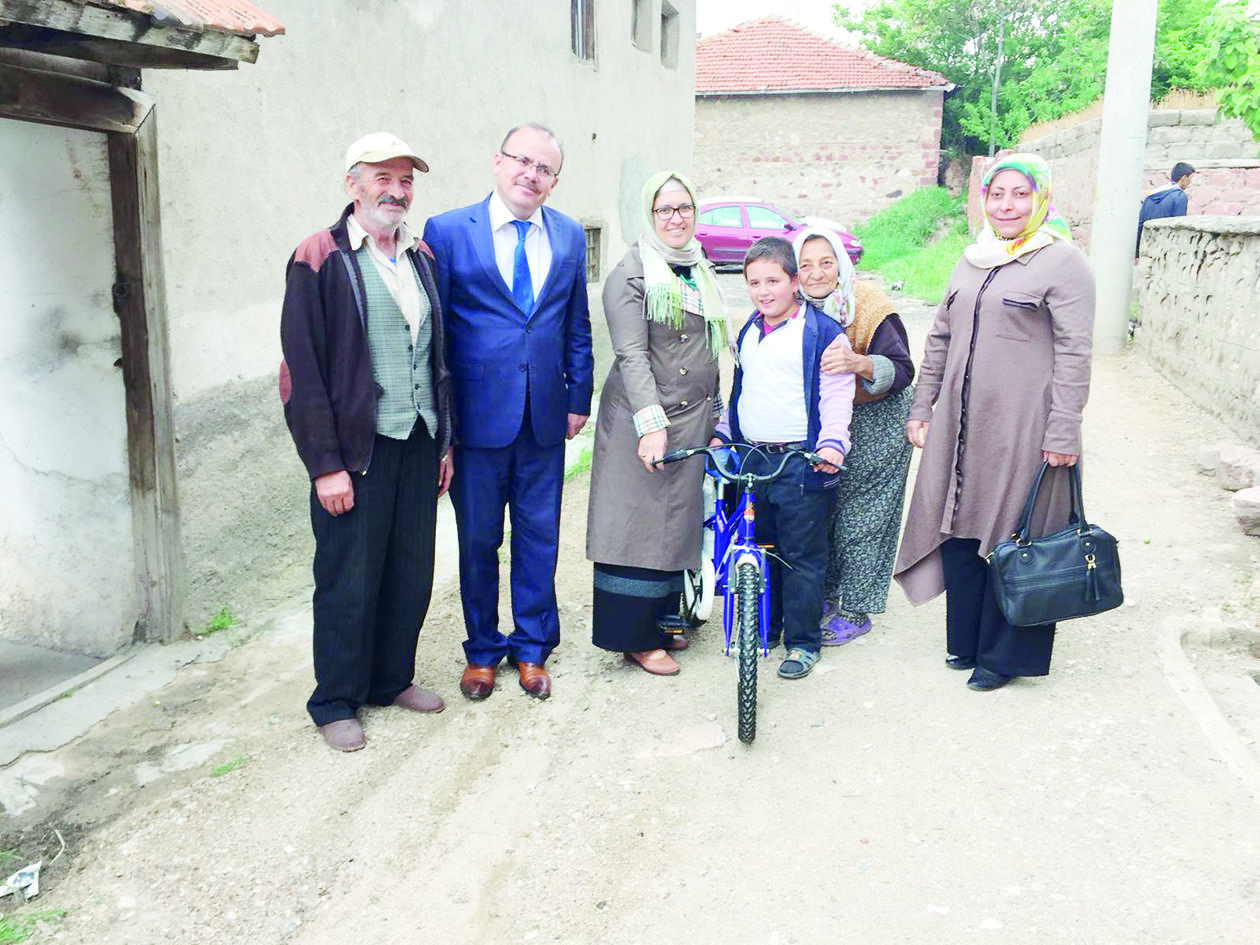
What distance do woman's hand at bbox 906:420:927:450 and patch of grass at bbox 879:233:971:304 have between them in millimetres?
12369

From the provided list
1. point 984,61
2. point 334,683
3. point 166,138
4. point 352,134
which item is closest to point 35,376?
point 166,138

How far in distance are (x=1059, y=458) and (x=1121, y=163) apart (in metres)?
8.65

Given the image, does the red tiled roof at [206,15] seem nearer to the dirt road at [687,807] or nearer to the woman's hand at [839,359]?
the woman's hand at [839,359]

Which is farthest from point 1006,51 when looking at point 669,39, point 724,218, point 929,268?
point 669,39

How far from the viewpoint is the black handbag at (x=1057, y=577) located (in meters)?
3.61

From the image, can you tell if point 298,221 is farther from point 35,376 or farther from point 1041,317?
point 1041,317

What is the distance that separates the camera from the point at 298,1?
4.96 m

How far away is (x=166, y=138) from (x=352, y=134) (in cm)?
146

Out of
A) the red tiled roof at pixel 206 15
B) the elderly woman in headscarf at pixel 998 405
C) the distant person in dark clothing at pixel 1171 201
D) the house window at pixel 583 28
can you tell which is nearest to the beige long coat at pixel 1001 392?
the elderly woman in headscarf at pixel 998 405

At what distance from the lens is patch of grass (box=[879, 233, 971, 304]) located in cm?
1672

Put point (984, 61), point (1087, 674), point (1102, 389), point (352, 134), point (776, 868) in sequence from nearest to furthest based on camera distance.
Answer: point (776, 868), point (1087, 674), point (352, 134), point (1102, 389), point (984, 61)

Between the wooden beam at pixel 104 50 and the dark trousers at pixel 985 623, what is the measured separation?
9.96 ft

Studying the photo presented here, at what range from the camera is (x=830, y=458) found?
3744 millimetres

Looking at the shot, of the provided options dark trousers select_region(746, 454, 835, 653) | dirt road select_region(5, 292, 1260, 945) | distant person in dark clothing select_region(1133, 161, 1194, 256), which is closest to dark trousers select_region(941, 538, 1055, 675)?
dirt road select_region(5, 292, 1260, 945)
